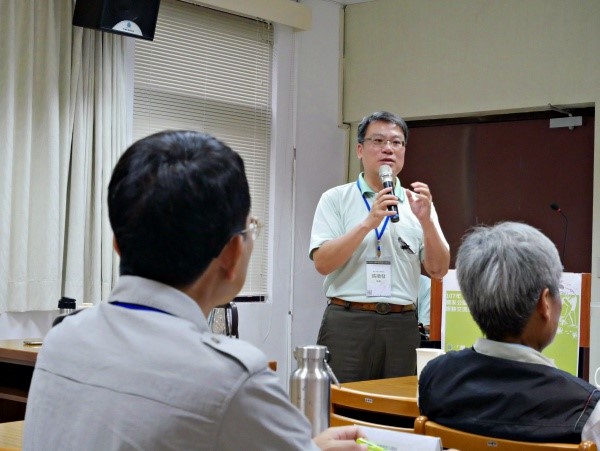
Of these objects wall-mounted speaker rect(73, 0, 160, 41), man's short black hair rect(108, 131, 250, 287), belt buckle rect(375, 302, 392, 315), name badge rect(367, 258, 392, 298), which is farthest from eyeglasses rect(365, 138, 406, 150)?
man's short black hair rect(108, 131, 250, 287)

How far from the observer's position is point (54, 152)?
4805mm

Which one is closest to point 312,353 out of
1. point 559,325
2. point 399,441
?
point 399,441

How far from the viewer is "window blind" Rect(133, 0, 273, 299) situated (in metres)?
5.55

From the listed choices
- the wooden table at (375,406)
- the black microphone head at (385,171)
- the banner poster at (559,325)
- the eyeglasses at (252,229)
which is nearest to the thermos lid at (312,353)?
the wooden table at (375,406)

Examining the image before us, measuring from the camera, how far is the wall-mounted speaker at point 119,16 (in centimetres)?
473

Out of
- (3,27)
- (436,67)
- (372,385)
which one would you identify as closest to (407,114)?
(436,67)

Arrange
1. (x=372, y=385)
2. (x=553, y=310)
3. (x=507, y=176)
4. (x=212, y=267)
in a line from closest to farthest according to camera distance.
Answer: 1. (x=212, y=267)
2. (x=553, y=310)
3. (x=372, y=385)
4. (x=507, y=176)

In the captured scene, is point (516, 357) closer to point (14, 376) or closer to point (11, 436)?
point (11, 436)

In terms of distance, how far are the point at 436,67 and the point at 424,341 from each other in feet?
7.92

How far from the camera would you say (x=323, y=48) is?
637 cm

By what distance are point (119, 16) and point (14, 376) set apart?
6.73ft

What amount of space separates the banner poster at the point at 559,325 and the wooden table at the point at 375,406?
25 centimetres

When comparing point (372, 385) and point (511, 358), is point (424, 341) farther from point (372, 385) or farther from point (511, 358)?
point (511, 358)

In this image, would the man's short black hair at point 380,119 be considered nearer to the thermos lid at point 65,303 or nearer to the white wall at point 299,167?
the thermos lid at point 65,303
